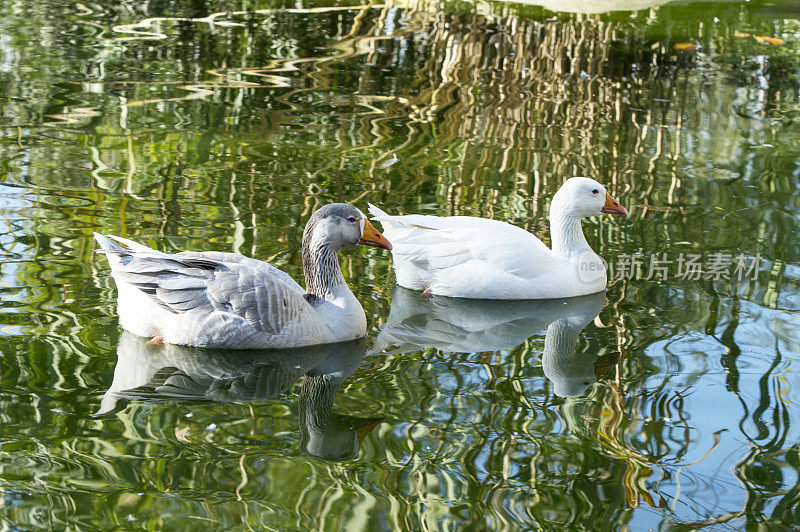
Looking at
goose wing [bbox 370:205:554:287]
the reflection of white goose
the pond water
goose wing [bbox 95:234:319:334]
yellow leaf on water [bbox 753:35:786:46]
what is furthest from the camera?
yellow leaf on water [bbox 753:35:786:46]

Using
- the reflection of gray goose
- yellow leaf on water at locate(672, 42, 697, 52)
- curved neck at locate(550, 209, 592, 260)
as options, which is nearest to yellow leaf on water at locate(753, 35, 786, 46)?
yellow leaf on water at locate(672, 42, 697, 52)

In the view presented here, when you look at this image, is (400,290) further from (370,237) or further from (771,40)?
(771,40)

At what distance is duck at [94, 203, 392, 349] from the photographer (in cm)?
596

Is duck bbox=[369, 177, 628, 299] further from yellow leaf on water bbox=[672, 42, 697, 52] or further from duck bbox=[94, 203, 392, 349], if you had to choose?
yellow leaf on water bbox=[672, 42, 697, 52]

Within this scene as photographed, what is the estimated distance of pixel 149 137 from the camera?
9781 millimetres

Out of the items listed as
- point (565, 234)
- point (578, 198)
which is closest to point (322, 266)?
point (565, 234)

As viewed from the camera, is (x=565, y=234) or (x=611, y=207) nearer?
(x=565, y=234)

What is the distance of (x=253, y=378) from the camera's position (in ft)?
18.9

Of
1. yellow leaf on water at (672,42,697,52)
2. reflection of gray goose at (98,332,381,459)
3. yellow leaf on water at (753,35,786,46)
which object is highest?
yellow leaf on water at (753,35,786,46)

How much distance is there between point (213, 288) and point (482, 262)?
6.87 feet

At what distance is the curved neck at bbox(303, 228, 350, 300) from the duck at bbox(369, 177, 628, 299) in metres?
0.95

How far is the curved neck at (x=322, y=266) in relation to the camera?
636cm

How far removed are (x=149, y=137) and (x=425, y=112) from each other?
10.4ft

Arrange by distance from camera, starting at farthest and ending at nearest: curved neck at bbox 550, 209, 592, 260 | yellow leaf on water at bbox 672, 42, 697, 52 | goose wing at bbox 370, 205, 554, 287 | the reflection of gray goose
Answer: yellow leaf on water at bbox 672, 42, 697, 52 < curved neck at bbox 550, 209, 592, 260 < goose wing at bbox 370, 205, 554, 287 < the reflection of gray goose
